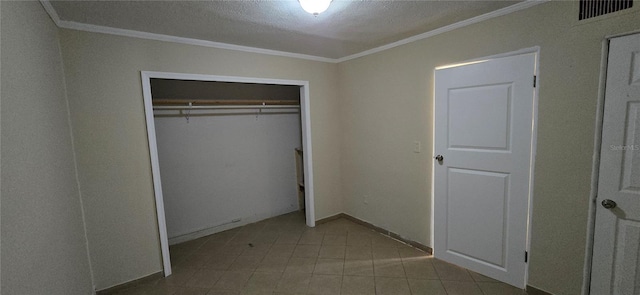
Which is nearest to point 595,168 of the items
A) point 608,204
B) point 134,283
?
point 608,204

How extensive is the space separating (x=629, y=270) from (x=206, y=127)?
12.6ft

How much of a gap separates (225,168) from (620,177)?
3595mm

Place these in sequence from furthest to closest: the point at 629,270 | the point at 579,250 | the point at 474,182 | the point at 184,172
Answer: the point at 184,172, the point at 474,182, the point at 579,250, the point at 629,270

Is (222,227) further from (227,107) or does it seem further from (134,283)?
(227,107)

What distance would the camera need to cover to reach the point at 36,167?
1.23 m

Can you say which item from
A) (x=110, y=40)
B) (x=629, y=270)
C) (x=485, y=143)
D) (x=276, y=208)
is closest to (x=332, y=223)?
(x=276, y=208)

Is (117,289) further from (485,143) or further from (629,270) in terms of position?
(629,270)

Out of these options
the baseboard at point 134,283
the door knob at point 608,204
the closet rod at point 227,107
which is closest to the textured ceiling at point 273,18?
the closet rod at point 227,107

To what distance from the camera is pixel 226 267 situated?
2.50 meters

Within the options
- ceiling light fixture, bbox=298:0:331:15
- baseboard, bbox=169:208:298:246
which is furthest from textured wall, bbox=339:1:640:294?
baseboard, bbox=169:208:298:246

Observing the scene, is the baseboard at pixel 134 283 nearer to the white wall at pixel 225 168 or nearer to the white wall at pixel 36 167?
the white wall at pixel 36 167

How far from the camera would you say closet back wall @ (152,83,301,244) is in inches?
119

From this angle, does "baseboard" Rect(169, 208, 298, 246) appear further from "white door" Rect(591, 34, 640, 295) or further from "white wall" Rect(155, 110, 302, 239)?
"white door" Rect(591, 34, 640, 295)

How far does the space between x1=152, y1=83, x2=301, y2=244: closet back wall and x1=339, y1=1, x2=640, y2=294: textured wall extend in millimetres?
1605
